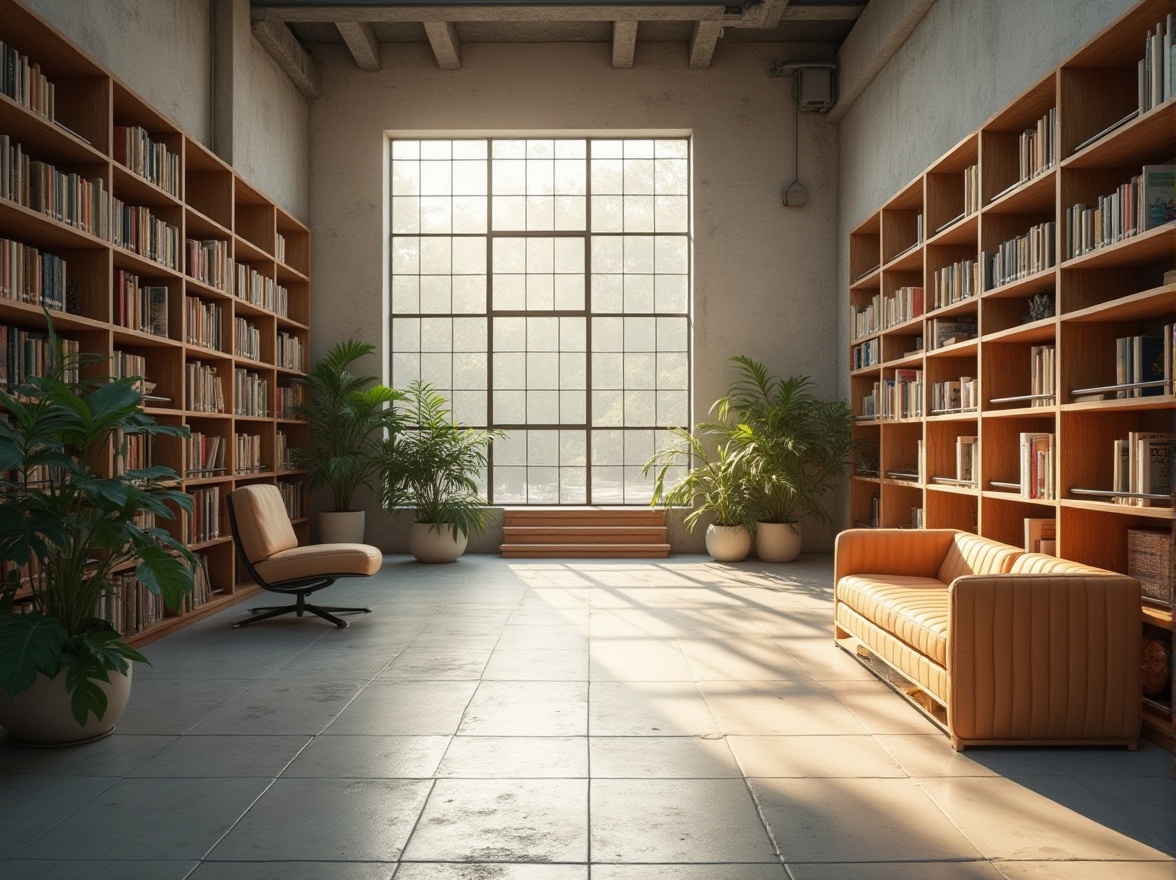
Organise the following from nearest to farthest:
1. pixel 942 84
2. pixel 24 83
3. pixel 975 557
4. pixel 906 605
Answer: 1. pixel 906 605
2. pixel 24 83
3. pixel 975 557
4. pixel 942 84

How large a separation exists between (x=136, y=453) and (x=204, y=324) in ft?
4.56

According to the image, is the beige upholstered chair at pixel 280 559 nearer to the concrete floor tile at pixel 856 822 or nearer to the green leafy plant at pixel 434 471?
the green leafy plant at pixel 434 471

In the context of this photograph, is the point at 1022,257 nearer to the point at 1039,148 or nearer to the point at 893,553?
the point at 1039,148

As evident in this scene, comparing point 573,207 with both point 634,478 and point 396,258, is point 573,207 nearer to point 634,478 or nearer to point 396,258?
point 396,258

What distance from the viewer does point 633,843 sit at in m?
2.70

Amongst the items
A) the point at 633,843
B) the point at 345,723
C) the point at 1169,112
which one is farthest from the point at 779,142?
the point at 633,843

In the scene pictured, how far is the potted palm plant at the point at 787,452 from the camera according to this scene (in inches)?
353

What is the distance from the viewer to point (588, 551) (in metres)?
9.67

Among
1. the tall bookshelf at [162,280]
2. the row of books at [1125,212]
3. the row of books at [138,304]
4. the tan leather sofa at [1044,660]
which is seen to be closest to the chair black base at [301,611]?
the tall bookshelf at [162,280]

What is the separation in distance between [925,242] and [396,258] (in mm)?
5982

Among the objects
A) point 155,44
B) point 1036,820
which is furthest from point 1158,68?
point 155,44

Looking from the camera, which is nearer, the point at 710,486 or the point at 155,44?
the point at 155,44

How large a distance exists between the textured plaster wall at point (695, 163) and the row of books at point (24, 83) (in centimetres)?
509

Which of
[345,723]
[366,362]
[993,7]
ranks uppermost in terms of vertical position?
[993,7]
